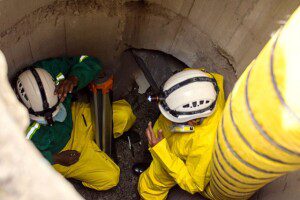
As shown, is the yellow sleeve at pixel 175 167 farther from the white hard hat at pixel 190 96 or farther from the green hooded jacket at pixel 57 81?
the green hooded jacket at pixel 57 81

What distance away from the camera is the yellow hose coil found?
3.62 feet

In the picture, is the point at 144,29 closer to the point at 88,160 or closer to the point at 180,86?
the point at 180,86

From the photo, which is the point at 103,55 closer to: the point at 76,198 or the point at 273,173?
the point at 273,173

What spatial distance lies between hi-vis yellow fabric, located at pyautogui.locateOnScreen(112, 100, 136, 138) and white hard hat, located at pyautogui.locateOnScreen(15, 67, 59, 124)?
892 mm

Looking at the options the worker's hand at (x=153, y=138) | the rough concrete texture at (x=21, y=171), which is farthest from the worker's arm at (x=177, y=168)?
the rough concrete texture at (x=21, y=171)

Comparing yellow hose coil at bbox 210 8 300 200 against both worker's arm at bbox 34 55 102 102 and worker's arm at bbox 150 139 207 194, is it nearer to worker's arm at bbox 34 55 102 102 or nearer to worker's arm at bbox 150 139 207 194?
worker's arm at bbox 150 139 207 194

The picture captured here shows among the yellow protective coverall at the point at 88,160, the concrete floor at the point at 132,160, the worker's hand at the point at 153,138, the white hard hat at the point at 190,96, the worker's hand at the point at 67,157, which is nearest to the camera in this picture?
the white hard hat at the point at 190,96

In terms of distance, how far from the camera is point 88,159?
3.43 m

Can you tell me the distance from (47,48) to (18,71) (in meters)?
0.32

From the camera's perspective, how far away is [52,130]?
305 centimetres

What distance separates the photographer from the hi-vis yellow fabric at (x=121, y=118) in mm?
3656

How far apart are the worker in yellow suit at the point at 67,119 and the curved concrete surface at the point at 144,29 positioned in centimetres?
18

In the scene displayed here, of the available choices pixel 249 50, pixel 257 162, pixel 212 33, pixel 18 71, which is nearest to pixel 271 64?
pixel 257 162

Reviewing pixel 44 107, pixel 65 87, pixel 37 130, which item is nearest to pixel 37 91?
pixel 44 107
